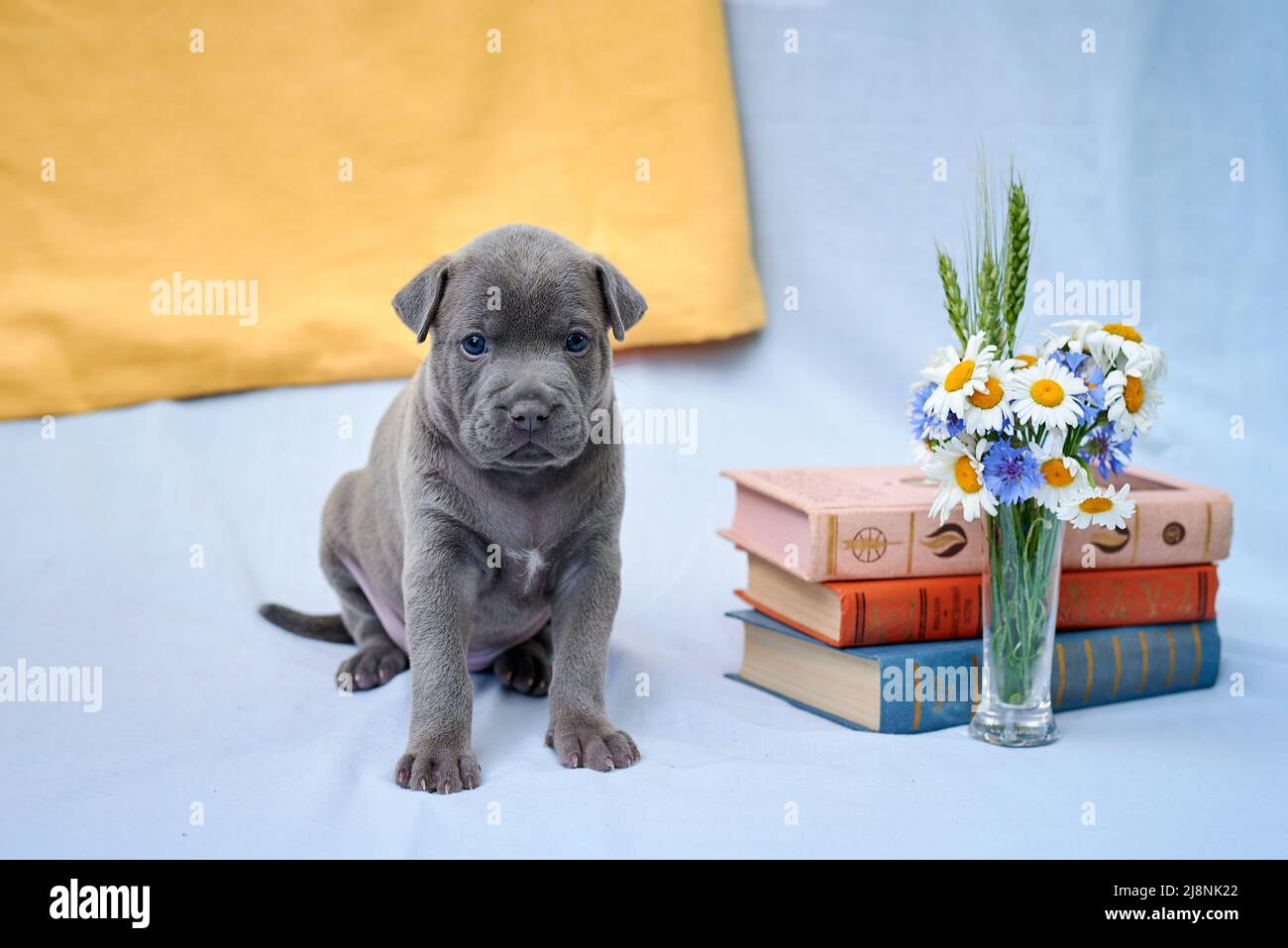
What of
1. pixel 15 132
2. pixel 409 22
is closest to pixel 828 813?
pixel 409 22

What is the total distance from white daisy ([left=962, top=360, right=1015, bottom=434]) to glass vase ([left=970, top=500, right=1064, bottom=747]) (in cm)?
21

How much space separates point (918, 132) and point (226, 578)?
2399mm

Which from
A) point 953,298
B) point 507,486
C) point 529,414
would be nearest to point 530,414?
point 529,414

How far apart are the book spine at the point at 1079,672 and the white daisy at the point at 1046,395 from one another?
1.89 ft

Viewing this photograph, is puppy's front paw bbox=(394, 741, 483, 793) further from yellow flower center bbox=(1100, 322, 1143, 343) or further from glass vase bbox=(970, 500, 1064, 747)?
yellow flower center bbox=(1100, 322, 1143, 343)

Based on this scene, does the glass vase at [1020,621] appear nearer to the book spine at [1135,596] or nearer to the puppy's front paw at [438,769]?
the book spine at [1135,596]

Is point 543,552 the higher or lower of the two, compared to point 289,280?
lower

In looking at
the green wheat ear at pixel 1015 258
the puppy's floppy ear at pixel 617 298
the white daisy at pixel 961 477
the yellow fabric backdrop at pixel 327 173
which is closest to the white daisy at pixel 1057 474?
the white daisy at pixel 961 477

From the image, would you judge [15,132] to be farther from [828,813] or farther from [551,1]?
[828,813]

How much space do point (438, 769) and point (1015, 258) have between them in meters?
1.44

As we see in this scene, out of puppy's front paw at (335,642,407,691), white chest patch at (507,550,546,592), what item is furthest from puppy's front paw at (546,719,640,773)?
puppy's front paw at (335,642,407,691)

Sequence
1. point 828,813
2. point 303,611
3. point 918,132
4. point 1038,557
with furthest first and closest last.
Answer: point 918,132
point 303,611
point 1038,557
point 828,813

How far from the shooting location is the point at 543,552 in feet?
9.32

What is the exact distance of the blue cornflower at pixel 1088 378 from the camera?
265cm
